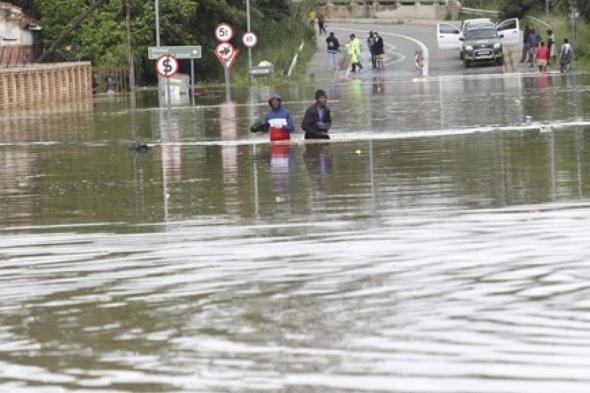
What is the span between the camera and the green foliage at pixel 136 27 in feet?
208

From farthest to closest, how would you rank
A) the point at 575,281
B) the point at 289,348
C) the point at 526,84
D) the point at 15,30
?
the point at 15,30, the point at 526,84, the point at 575,281, the point at 289,348

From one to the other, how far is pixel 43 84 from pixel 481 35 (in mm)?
21430

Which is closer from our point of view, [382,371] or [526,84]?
[382,371]

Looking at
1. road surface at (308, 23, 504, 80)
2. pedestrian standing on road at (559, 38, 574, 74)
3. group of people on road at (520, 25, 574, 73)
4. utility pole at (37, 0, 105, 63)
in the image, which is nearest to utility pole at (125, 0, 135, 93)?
utility pole at (37, 0, 105, 63)

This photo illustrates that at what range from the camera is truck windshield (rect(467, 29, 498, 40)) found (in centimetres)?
6444

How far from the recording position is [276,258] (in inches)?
497

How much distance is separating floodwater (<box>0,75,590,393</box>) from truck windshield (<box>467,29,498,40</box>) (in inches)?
1539

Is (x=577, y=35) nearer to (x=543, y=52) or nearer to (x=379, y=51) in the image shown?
(x=543, y=52)

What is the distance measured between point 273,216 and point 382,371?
24.4ft

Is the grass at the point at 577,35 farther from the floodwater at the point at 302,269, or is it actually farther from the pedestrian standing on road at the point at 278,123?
the floodwater at the point at 302,269

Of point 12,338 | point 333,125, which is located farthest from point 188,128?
point 12,338

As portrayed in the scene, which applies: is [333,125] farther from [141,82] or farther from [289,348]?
[141,82]

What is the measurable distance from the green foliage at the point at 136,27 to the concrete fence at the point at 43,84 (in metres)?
6.52

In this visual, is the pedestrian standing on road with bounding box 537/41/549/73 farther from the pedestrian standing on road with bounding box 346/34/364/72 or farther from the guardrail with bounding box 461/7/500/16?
the guardrail with bounding box 461/7/500/16
